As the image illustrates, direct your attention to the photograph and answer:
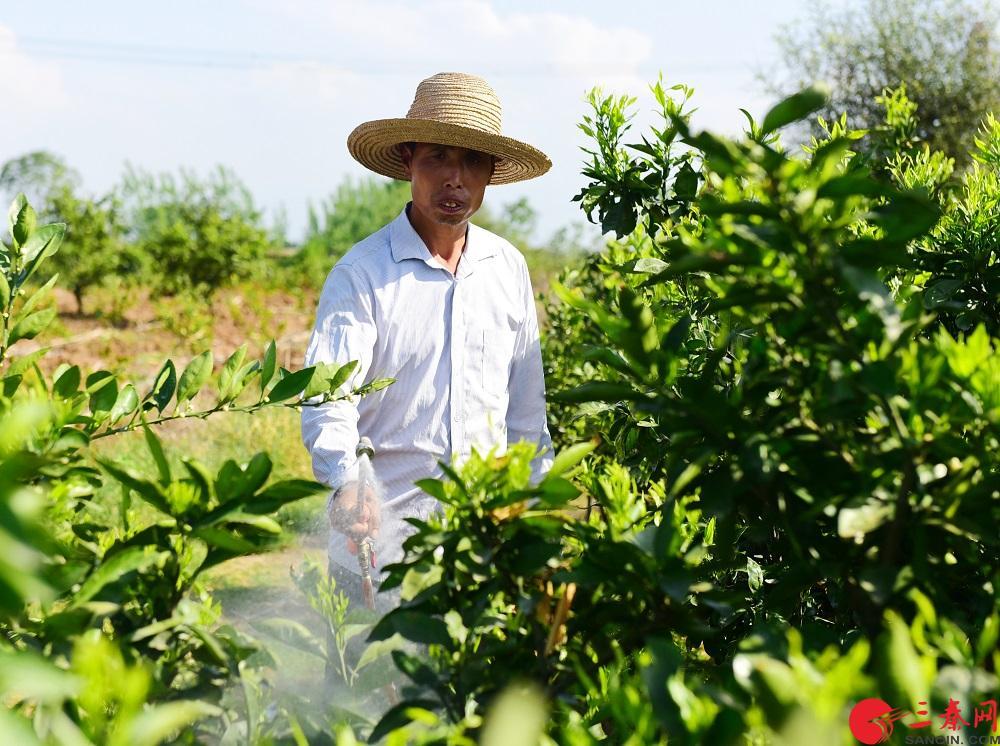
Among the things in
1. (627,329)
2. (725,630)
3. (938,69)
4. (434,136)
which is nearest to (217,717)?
(627,329)

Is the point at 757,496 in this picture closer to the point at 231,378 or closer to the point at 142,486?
the point at 142,486

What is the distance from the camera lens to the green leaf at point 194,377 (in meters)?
1.50

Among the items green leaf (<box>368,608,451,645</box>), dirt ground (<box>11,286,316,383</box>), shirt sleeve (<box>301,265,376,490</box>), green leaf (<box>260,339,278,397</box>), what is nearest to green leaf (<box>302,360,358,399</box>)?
green leaf (<box>260,339,278,397</box>)

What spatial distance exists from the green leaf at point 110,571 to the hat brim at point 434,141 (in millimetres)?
2364

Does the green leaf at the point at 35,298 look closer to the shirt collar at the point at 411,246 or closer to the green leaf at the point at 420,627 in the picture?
the green leaf at the point at 420,627

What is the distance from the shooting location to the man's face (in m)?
3.16

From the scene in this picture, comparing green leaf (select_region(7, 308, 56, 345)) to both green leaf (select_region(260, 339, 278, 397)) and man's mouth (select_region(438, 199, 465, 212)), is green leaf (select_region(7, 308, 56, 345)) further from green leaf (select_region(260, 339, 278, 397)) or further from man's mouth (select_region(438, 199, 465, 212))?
man's mouth (select_region(438, 199, 465, 212))

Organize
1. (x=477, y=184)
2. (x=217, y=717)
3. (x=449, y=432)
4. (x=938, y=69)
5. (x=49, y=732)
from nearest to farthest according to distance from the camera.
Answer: (x=49, y=732) → (x=217, y=717) → (x=449, y=432) → (x=477, y=184) → (x=938, y=69)

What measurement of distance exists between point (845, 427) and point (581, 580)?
0.33 m

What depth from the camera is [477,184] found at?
3316mm

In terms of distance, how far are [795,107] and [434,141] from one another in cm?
237

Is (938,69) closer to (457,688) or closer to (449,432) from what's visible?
(449,432)

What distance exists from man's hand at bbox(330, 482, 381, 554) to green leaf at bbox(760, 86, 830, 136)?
142cm

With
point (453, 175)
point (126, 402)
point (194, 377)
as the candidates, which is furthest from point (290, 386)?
point (453, 175)
